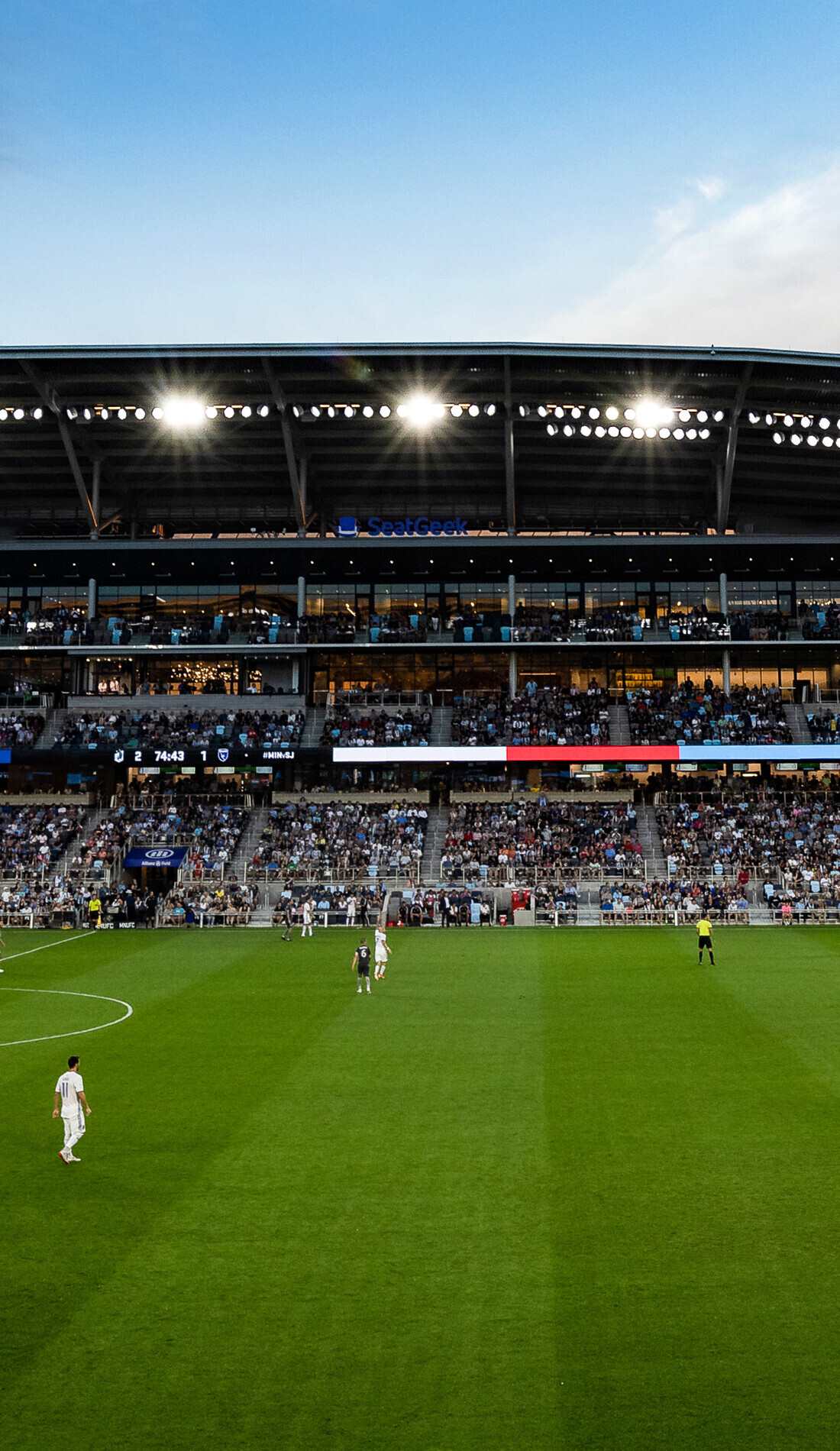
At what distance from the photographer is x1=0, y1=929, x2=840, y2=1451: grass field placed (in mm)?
8281

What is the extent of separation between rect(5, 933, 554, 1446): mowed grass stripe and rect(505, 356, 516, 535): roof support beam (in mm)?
37880

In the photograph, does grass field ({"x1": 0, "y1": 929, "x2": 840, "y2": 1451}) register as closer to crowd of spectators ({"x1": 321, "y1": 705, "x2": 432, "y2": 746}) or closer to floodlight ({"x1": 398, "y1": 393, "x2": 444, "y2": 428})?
crowd of spectators ({"x1": 321, "y1": 705, "x2": 432, "y2": 746})

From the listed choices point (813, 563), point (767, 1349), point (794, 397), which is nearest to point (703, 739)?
point (813, 563)

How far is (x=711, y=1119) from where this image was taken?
15.4 meters

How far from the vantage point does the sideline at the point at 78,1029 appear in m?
21.2

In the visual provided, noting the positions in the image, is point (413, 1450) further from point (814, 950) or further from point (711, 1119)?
point (814, 950)

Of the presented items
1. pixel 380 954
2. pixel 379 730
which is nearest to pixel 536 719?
pixel 379 730

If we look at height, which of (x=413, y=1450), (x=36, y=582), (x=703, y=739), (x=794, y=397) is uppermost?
(x=794, y=397)

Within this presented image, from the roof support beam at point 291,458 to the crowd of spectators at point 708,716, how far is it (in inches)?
781

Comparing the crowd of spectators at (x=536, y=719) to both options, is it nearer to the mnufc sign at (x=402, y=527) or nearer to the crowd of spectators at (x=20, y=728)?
the mnufc sign at (x=402, y=527)

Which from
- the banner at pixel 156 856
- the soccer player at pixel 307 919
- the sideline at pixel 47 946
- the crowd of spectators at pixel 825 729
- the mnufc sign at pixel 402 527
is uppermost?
the mnufc sign at pixel 402 527

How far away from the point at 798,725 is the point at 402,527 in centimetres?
2314

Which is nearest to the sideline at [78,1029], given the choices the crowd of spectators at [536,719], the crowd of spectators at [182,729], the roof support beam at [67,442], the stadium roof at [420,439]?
the crowd of spectators at [182,729]

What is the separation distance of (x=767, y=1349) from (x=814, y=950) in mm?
25776
